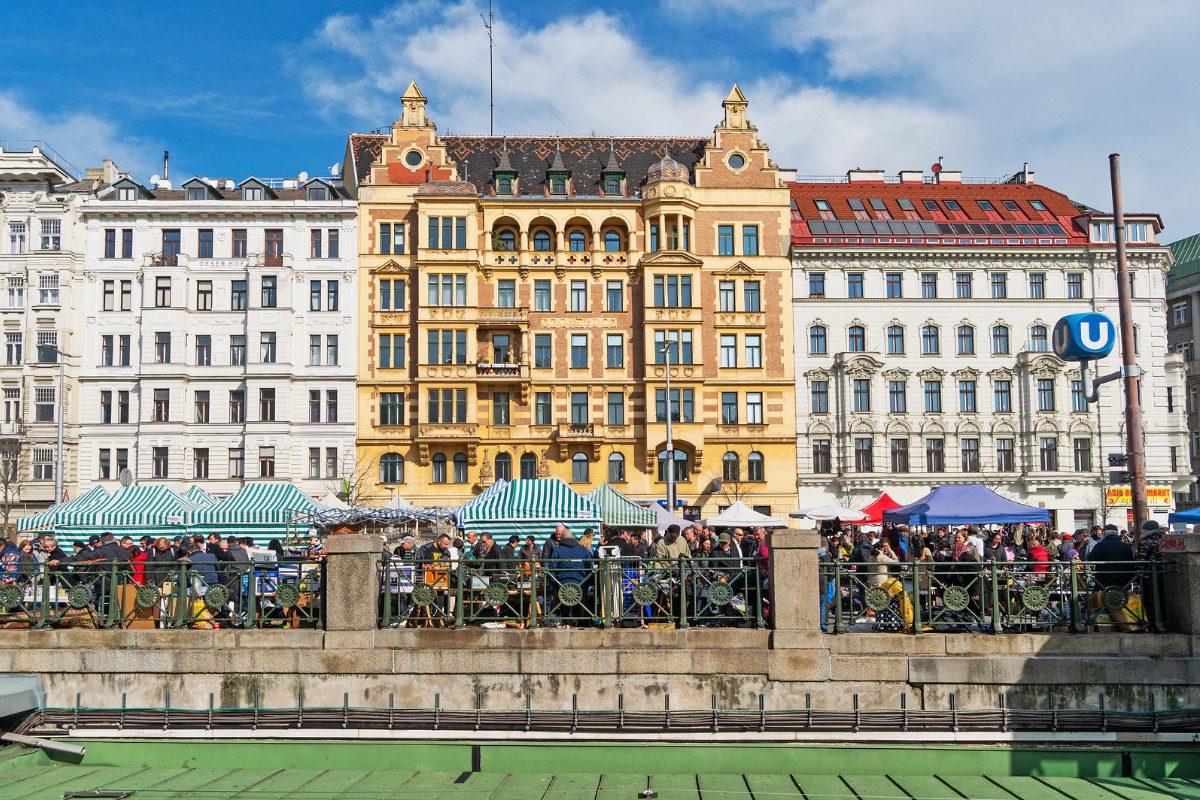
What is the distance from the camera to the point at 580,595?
12.5m

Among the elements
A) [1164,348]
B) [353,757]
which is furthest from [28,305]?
[1164,348]

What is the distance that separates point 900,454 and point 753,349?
25.0ft

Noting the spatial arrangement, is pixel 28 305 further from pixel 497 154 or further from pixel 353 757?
pixel 353 757

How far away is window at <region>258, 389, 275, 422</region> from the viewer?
43.4 m

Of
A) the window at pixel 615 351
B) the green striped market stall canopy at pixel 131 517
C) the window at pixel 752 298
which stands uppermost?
the window at pixel 752 298

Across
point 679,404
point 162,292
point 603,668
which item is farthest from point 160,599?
point 162,292

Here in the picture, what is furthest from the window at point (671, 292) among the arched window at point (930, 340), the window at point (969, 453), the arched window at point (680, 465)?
the window at point (969, 453)

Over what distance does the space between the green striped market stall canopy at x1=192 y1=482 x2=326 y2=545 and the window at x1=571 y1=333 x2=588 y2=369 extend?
19624 mm

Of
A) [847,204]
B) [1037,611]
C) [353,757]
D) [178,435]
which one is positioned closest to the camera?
[353,757]

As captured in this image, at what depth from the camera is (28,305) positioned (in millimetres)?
43875

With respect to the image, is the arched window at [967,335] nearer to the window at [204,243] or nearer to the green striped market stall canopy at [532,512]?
the green striped market stall canopy at [532,512]

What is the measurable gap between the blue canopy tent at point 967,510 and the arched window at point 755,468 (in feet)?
70.8

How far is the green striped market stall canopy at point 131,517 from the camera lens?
2494cm

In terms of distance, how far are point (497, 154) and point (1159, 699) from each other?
137 ft
